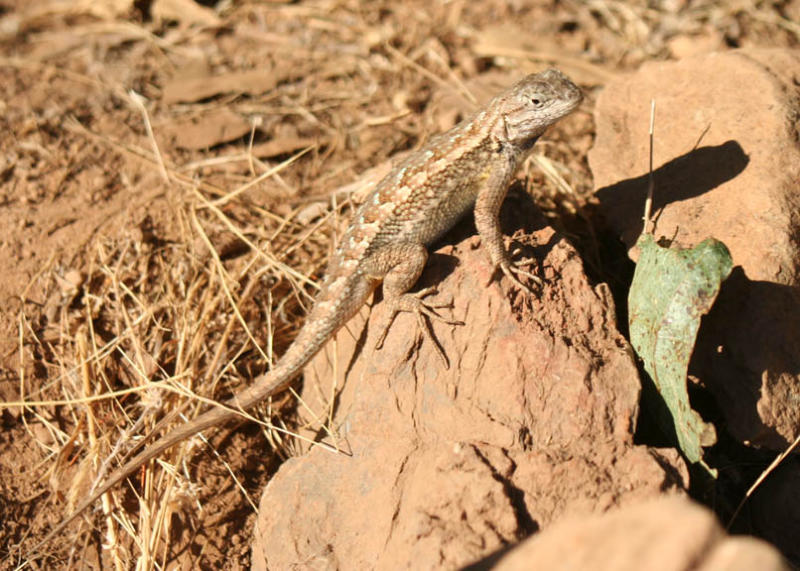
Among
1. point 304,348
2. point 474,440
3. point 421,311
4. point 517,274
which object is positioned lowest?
point 304,348

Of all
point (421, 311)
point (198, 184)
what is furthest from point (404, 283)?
point (198, 184)

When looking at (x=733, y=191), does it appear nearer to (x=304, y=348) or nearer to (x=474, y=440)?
(x=474, y=440)

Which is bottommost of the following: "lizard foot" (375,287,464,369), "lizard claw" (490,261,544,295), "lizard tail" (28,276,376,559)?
"lizard tail" (28,276,376,559)

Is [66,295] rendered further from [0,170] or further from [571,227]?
[571,227]

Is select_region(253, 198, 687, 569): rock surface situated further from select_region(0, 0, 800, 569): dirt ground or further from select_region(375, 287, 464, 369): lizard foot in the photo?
select_region(0, 0, 800, 569): dirt ground

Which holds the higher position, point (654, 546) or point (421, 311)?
point (654, 546)

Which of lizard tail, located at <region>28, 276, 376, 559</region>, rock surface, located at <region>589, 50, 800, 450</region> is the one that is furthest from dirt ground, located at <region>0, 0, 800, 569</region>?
rock surface, located at <region>589, 50, 800, 450</region>
